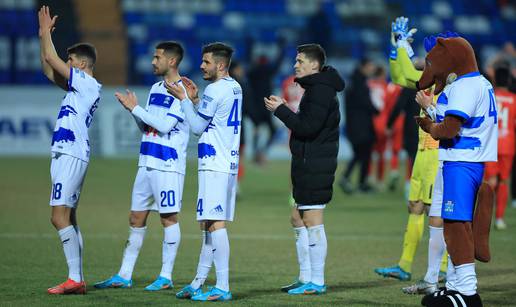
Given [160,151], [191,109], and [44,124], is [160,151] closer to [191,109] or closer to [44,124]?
[191,109]

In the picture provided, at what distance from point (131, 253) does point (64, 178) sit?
3.35 ft

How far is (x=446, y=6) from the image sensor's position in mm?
32344

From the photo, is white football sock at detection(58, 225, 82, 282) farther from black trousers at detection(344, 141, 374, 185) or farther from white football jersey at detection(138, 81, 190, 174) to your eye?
black trousers at detection(344, 141, 374, 185)

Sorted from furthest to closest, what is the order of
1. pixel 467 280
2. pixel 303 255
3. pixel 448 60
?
pixel 303 255 → pixel 448 60 → pixel 467 280

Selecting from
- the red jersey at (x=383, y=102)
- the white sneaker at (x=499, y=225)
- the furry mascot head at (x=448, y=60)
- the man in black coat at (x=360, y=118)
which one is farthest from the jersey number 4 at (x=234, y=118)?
the man in black coat at (x=360, y=118)

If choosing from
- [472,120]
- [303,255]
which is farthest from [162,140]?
[472,120]

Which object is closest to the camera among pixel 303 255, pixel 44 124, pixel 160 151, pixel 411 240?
pixel 160 151

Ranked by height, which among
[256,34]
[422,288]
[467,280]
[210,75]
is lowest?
[422,288]

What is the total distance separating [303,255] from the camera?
30.9ft

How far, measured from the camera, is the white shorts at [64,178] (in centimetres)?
884

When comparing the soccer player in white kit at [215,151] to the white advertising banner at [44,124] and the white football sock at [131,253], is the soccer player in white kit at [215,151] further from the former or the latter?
the white advertising banner at [44,124]

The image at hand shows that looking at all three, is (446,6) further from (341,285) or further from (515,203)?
(341,285)

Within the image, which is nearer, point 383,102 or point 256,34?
point 383,102

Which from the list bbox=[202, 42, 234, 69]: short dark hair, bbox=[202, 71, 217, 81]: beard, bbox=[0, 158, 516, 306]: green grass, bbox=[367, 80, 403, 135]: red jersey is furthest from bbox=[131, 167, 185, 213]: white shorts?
bbox=[367, 80, 403, 135]: red jersey
